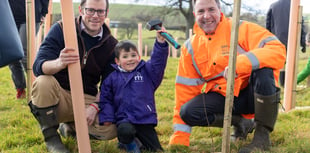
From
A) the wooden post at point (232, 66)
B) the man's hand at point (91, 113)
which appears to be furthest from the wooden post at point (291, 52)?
the wooden post at point (232, 66)

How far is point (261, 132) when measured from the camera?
3217mm

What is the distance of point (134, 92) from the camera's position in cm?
323

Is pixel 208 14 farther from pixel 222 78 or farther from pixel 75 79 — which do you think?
pixel 75 79

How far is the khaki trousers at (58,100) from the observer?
3096mm

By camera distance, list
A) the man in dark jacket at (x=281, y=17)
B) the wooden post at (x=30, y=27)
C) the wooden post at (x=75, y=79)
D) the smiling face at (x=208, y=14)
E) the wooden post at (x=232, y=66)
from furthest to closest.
Result: the man in dark jacket at (x=281, y=17)
the wooden post at (x=30, y=27)
the smiling face at (x=208, y=14)
the wooden post at (x=75, y=79)
the wooden post at (x=232, y=66)

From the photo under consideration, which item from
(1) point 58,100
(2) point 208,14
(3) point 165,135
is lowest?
(3) point 165,135

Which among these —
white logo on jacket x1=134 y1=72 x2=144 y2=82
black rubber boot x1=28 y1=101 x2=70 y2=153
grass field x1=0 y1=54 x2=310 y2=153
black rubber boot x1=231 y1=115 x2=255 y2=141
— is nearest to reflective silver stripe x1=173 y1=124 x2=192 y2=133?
grass field x1=0 y1=54 x2=310 y2=153

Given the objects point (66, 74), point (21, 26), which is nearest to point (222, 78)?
A: point (66, 74)

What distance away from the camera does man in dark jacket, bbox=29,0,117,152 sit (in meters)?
3.12

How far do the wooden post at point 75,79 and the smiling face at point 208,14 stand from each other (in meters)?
1.21

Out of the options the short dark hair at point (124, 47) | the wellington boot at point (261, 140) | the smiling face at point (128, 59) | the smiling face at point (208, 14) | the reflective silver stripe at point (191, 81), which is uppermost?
the smiling face at point (208, 14)

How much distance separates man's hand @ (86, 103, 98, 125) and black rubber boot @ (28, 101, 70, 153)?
0.26 meters

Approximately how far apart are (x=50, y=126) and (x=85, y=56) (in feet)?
2.11

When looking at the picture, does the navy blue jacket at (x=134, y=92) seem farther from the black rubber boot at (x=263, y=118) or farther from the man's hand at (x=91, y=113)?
the black rubber boot at (x=263, y=118)
